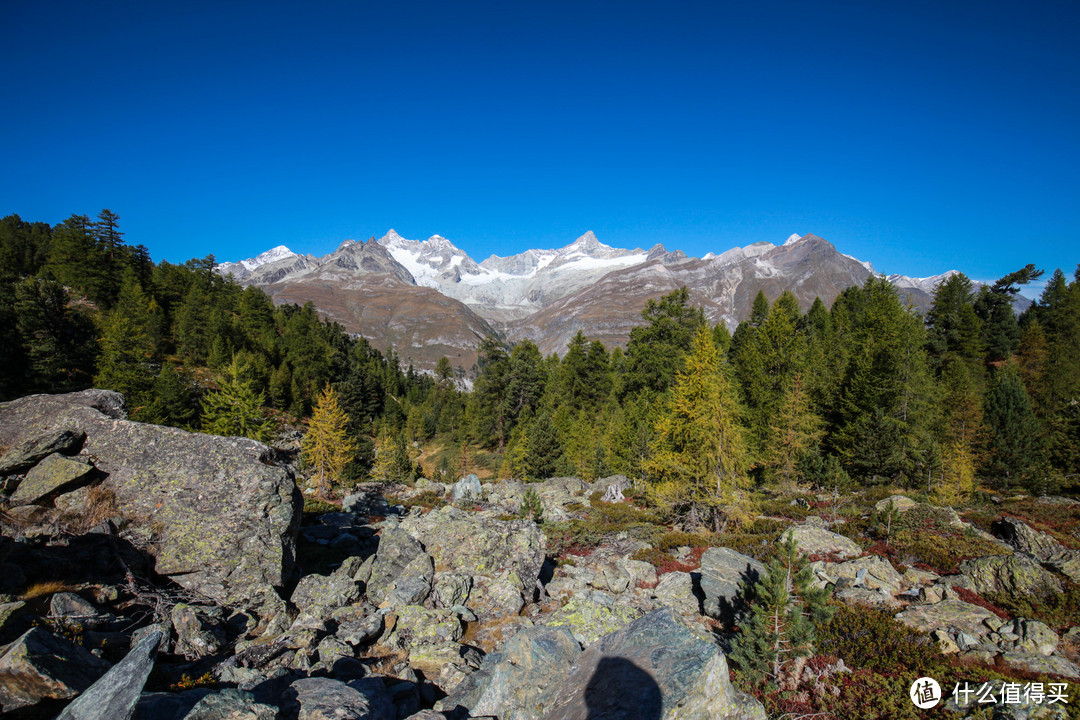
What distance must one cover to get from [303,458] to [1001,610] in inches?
1655

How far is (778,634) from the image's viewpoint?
8.77 metres

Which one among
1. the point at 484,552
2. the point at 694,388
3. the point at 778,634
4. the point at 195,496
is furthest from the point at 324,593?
the point at 694,388

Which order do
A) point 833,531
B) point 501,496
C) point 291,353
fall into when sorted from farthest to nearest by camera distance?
1. point 291,353
2. point 501,496
3. point 833,531

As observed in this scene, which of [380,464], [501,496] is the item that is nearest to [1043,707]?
[501,496]

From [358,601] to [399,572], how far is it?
1.29 m

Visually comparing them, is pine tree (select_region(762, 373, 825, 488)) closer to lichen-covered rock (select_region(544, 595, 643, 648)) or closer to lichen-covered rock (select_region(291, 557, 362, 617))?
lichen-covered rock (select_region(544, 595, 643, 648))

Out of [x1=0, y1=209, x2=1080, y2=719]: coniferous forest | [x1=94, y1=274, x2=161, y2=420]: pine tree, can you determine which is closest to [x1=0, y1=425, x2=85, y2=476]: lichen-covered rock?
[x1=0, y1=209, x2=1080, y2=719]: coniferous forest

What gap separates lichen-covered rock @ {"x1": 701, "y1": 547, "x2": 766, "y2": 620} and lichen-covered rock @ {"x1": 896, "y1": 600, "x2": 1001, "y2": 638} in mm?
3480

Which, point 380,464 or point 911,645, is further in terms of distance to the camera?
point 380,464

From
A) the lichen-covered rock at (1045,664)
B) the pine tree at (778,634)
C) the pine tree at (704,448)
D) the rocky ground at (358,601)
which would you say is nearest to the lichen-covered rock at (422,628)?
the rocky ground at (358,601)

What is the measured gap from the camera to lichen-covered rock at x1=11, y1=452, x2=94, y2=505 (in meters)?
10.2

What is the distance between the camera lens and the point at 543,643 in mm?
8391

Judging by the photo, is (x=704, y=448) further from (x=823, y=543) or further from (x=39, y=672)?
(x=39, y=672)

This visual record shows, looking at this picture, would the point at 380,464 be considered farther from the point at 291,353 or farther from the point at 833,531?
the point at 291,353
